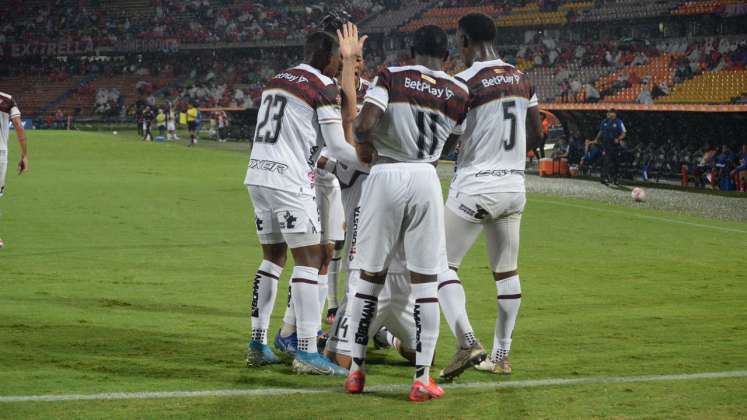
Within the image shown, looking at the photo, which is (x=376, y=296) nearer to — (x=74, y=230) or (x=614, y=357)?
(x=614, y=357)

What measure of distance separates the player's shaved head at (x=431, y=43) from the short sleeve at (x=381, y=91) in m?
0.33

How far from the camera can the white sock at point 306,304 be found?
722 cm

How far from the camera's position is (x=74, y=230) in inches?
663

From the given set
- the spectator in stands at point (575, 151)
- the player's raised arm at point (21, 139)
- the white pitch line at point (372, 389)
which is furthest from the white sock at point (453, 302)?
the spectator in stands at point (575, 151)

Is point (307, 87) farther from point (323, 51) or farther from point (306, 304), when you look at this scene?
point (306, 304)

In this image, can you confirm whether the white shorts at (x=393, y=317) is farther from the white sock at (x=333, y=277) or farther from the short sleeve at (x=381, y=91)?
the white sock at (x=333, y=277)

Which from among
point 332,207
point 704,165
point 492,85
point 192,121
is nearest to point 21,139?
point 332,207

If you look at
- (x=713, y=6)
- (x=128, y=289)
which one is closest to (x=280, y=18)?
(x=713, y=6)

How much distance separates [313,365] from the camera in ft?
23.7

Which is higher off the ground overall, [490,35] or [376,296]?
[490,35]

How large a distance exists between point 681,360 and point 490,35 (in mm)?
2935

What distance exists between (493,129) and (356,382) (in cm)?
211

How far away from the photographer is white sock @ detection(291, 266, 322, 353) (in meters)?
7.22

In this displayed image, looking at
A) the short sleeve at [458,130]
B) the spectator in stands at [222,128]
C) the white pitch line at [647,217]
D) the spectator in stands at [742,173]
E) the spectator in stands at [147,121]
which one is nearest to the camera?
the short sleeve at [458,130]
